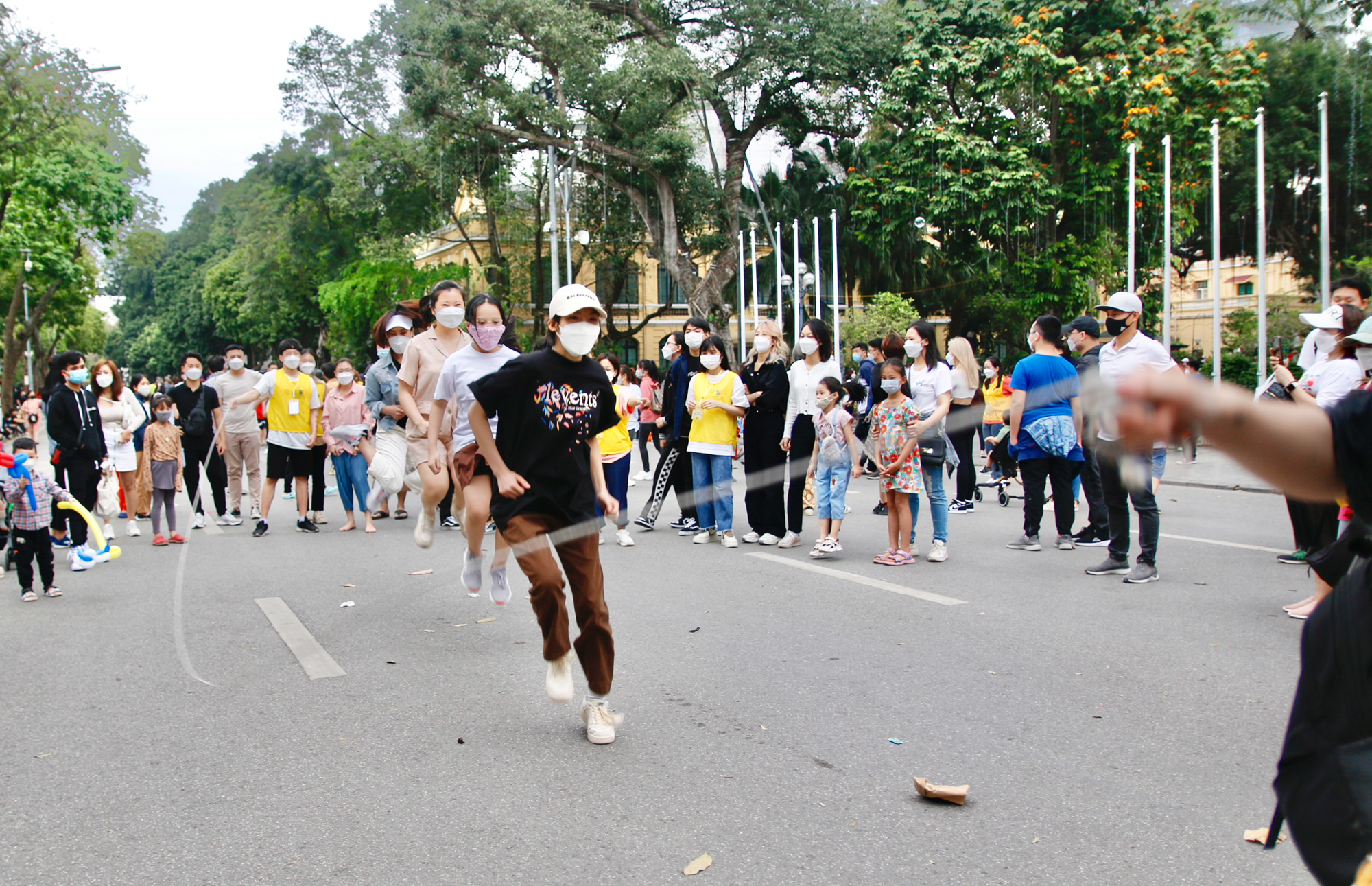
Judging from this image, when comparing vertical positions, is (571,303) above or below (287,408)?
above

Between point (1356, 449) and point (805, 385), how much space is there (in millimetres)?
7136

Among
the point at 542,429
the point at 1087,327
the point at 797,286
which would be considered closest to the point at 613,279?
the point at 797,286

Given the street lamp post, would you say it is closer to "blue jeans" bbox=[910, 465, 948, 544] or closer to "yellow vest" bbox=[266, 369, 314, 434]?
"yellow vest" bbox=[266, 369, 314, 434]

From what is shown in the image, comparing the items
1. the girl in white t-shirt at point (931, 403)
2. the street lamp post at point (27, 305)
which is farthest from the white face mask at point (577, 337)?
the street lamp post at point (27, 305)

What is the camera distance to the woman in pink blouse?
10773 mm

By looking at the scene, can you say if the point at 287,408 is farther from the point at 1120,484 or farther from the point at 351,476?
the point at 1120,484

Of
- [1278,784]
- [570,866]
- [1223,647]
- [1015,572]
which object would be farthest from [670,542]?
[1278,784]

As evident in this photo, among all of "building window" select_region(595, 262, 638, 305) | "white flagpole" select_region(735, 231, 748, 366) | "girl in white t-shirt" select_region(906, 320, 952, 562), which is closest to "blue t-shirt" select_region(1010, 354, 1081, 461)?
"girl in white t-shirt" select_region(906, 320, 952, 562)

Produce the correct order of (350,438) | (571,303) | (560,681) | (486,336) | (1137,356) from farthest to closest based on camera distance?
(350,438) < (1137,356) < (486,336) < (571,303) < (560,681)

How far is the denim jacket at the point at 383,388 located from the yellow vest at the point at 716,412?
2.51 m

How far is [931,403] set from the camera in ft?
30.7

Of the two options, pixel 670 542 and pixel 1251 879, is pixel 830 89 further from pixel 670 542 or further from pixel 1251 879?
pixel 1251 879

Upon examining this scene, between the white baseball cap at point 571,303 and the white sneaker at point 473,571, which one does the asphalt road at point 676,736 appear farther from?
the white baseball cap at point 571,303

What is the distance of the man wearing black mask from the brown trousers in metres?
3.64
